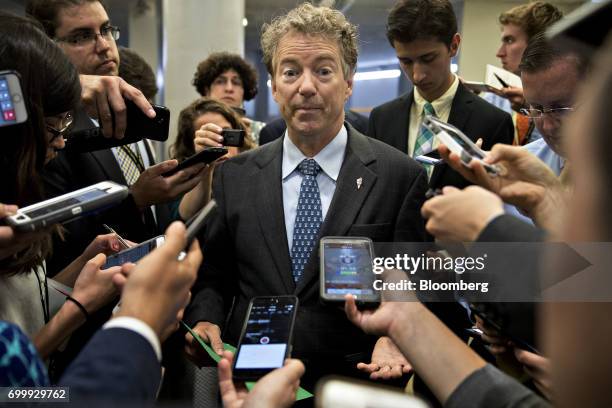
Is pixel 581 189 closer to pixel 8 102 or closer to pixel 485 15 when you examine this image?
pixel 8 102

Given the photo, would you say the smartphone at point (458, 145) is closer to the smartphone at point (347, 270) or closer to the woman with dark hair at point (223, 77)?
the smartphone at point (347, 270)

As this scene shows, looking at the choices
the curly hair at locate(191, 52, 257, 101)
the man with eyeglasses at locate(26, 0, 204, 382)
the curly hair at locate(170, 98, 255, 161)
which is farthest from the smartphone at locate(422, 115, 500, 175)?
the curly hair at locate(191, 52, 257, 101)

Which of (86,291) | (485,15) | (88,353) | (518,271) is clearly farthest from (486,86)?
(485,15)

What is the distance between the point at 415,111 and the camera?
3258 mm

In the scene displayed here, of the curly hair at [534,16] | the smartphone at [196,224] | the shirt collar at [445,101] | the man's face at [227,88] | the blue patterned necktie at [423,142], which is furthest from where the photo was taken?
the man's face at [227,88]

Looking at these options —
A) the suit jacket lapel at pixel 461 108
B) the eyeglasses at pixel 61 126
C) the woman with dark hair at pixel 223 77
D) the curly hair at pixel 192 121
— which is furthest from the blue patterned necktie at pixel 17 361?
the woman with dark hair at pixel 223 77

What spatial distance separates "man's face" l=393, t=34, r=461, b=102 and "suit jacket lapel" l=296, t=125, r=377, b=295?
1.17 metres

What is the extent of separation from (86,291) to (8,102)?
55cm

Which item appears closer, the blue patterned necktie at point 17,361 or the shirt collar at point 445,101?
the blue patterned necktie at point 17,361

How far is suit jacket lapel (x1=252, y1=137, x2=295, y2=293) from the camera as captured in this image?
1.95 metres

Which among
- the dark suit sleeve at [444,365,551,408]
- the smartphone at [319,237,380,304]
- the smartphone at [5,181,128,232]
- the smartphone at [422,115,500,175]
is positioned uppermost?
the smartphone at [422,115,500,175]

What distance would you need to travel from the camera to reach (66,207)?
4.41 feet

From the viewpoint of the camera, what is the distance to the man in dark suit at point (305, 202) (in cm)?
192

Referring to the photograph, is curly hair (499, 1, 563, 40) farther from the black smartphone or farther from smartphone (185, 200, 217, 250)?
smartphone (185, 200, 217, 250)
